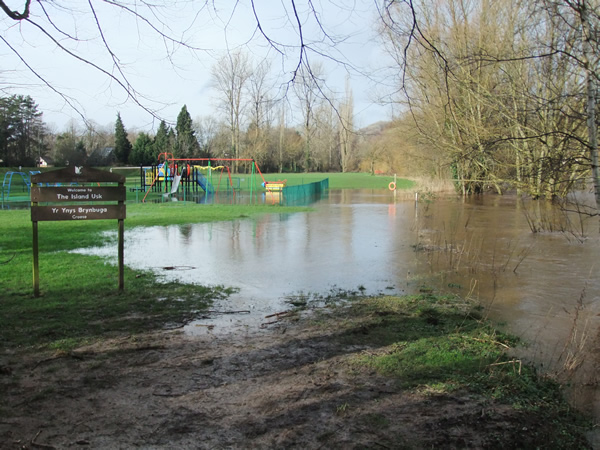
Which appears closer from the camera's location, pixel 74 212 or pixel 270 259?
pixel 74 212

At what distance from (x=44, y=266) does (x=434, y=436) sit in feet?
25.6

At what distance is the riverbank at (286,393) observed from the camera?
132 inches

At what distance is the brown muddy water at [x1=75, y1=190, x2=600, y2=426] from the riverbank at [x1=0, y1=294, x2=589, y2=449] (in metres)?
0.64

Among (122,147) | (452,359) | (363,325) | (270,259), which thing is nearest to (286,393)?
(452,359)

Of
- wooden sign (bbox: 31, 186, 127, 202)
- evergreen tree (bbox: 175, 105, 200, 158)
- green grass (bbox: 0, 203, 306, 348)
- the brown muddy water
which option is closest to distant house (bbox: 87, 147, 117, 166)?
evergreen tree (bbox: 175, 105, 200, 158)

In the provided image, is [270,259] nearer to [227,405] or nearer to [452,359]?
[452,359]

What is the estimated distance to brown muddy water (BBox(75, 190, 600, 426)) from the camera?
603 centimetres

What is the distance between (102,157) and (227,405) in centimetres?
5690

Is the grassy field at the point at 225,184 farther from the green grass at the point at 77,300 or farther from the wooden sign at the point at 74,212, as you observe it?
the wooden sign at the point at 74,212

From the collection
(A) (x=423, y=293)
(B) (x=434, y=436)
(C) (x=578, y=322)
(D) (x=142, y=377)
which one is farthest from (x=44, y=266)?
(C) (x=578, y=322)

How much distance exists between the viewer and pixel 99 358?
4707 millimetres

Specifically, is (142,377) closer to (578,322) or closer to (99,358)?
(99,358)

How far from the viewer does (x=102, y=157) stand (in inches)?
2202

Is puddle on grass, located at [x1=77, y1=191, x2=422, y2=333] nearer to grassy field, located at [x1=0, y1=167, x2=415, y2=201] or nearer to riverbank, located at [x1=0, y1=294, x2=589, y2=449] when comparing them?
riverbank, located at [x1=0, y1=294, x2=589, y2=449]
